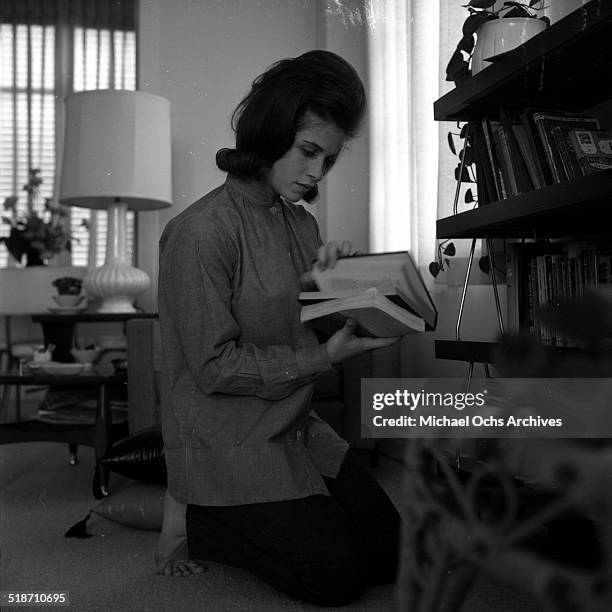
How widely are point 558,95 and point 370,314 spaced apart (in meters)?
0.28

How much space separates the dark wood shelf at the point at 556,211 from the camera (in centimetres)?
59

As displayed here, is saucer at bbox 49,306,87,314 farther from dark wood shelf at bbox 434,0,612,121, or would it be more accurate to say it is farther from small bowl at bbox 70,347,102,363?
dark wood shelf at bbox 434,0,612,121

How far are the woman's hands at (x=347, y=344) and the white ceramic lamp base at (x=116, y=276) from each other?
238 mm

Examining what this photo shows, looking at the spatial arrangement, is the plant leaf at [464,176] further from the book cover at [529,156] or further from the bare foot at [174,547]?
the bare foot at [174,547]

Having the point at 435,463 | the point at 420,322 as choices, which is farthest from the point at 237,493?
the point at 435,463

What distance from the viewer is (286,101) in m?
0.83

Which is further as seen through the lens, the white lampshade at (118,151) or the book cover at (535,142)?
the white lampshade at (118,151)

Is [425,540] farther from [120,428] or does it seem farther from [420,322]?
[120,428]

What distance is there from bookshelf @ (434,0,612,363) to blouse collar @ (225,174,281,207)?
30 centimetres

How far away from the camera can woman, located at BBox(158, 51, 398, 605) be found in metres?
0.81

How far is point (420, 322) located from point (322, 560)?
486 mm

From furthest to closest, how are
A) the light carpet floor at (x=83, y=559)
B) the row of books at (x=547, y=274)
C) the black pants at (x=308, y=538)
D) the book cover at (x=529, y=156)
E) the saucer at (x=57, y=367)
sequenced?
the black pants at (x=308, y=538) < the light carpet floor at (x=83, y=559) < the saucer at (x=57, y=367) < the book cover at (x=529, y=156) < the row of books at (x=547, y=274)

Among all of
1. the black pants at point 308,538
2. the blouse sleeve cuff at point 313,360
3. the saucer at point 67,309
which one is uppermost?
the saucer at point 67,309

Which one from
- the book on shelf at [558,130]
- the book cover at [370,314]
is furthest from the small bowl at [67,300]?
the book on shelf at [558,130]
